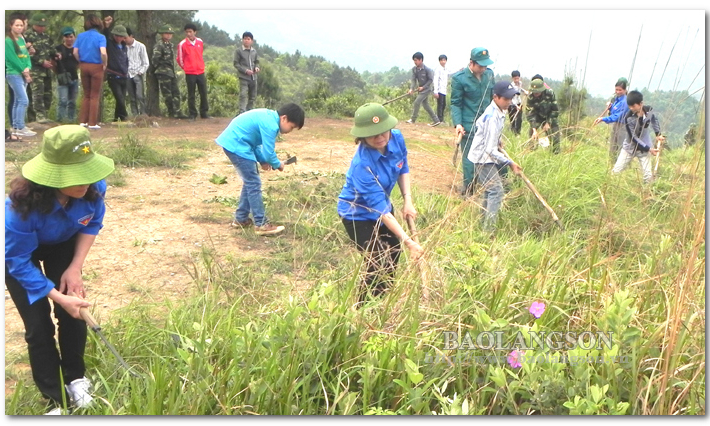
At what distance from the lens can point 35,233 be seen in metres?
2.52

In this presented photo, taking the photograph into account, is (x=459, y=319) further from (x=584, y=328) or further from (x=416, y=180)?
(x=416, y=180)

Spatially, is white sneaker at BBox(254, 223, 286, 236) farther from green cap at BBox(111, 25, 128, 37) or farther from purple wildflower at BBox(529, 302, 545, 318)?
green cap at BBox(111, 25, 128, 37)

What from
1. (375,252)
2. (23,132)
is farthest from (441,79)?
(375,252)

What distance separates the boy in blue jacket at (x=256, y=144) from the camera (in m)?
4.95

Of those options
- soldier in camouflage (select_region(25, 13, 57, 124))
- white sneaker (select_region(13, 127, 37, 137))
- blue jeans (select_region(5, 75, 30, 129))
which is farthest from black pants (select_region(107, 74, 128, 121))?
blue jeans (select_region(5, 75, 30, 129))

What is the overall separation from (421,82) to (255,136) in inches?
328

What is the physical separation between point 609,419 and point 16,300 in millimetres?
2266

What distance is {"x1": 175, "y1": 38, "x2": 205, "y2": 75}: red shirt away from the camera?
1003 centimetres

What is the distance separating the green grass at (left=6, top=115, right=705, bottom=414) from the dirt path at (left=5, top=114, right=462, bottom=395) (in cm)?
69

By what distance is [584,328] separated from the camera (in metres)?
2.65

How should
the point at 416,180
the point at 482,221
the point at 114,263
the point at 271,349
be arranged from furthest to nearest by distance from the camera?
the point at 416,180, the point at 482,221, the point at 114,263, the point at 271,349

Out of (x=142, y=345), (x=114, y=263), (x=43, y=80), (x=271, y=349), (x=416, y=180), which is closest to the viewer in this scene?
(x=271, y=349)

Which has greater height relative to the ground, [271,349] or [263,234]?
[271,349]

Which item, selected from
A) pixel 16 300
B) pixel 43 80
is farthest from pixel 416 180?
pixel 43 80
